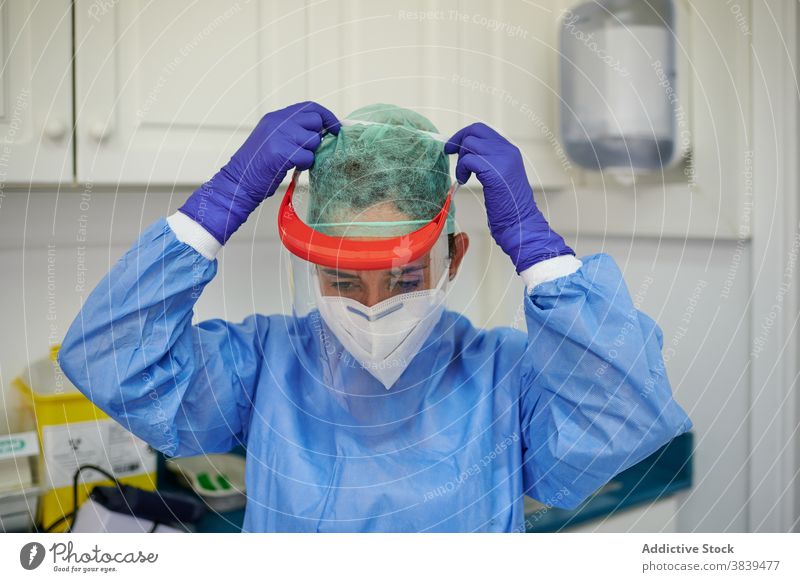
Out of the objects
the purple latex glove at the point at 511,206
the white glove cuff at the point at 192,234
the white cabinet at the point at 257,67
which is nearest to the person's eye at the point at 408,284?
the purple latex glove at the point at 511,206

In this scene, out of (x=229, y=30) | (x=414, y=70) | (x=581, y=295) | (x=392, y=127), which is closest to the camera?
(x=581, y=295)

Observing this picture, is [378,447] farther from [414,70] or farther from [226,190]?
[414,70]

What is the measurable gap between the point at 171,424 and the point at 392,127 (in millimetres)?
408

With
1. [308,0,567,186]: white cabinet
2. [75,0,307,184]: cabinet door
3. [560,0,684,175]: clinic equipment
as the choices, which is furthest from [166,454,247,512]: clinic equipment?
[560,0,684,175]: clinic equipment

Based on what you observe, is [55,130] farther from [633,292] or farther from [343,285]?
[633,292]

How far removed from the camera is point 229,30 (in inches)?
41.4

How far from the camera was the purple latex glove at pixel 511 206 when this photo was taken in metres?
0.77

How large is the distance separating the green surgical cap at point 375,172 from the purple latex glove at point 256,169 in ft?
0.10

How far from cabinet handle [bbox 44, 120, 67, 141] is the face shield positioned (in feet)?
1.12

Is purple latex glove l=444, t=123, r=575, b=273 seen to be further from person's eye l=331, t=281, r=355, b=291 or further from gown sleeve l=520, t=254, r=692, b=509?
person's eye l=331, t=281, r=355, b=291

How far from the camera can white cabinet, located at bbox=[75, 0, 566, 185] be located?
0.99m

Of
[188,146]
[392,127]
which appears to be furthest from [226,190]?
[188,146]

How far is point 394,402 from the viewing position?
2.94 feet
